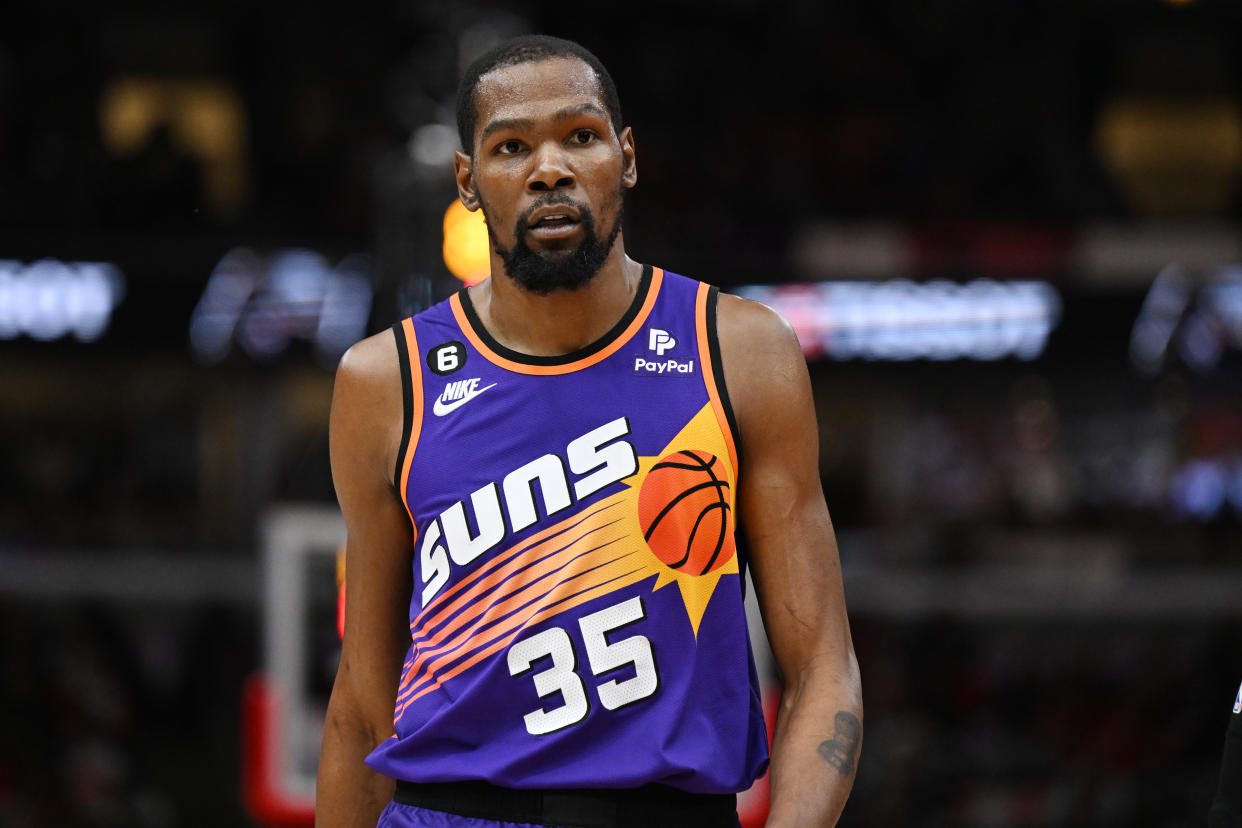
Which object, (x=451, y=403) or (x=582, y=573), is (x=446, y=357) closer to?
(x=451, y=403)

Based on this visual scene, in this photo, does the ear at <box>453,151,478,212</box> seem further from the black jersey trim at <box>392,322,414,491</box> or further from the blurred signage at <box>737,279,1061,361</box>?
the blurred signage at <box>737,279,1061,361</box>

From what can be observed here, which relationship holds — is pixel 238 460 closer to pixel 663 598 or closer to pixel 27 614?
pixel 27 614

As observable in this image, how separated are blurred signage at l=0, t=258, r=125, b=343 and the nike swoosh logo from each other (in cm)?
1065

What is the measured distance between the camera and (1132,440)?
56.0ft

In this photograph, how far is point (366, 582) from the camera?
2.63m

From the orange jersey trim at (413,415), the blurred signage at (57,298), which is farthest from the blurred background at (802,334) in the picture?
the orange jersey trim at (413,415)

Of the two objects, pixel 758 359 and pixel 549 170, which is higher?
pixel 549 170

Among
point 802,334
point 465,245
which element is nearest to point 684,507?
point 465,245

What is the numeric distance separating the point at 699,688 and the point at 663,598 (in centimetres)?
14

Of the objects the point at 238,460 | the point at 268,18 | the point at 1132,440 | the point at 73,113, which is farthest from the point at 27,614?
the point at 1132,440

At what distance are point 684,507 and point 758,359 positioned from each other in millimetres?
260

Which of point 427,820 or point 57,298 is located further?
point 57,298

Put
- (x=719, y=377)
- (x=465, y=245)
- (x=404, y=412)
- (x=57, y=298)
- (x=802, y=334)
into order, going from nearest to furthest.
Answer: (x=719, y=377) < (x=404, y=412) < (x=465, y=245) < (x=802, y=334) < (x=57, y=298)

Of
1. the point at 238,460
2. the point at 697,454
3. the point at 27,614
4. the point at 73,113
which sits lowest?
the point at 27,614
